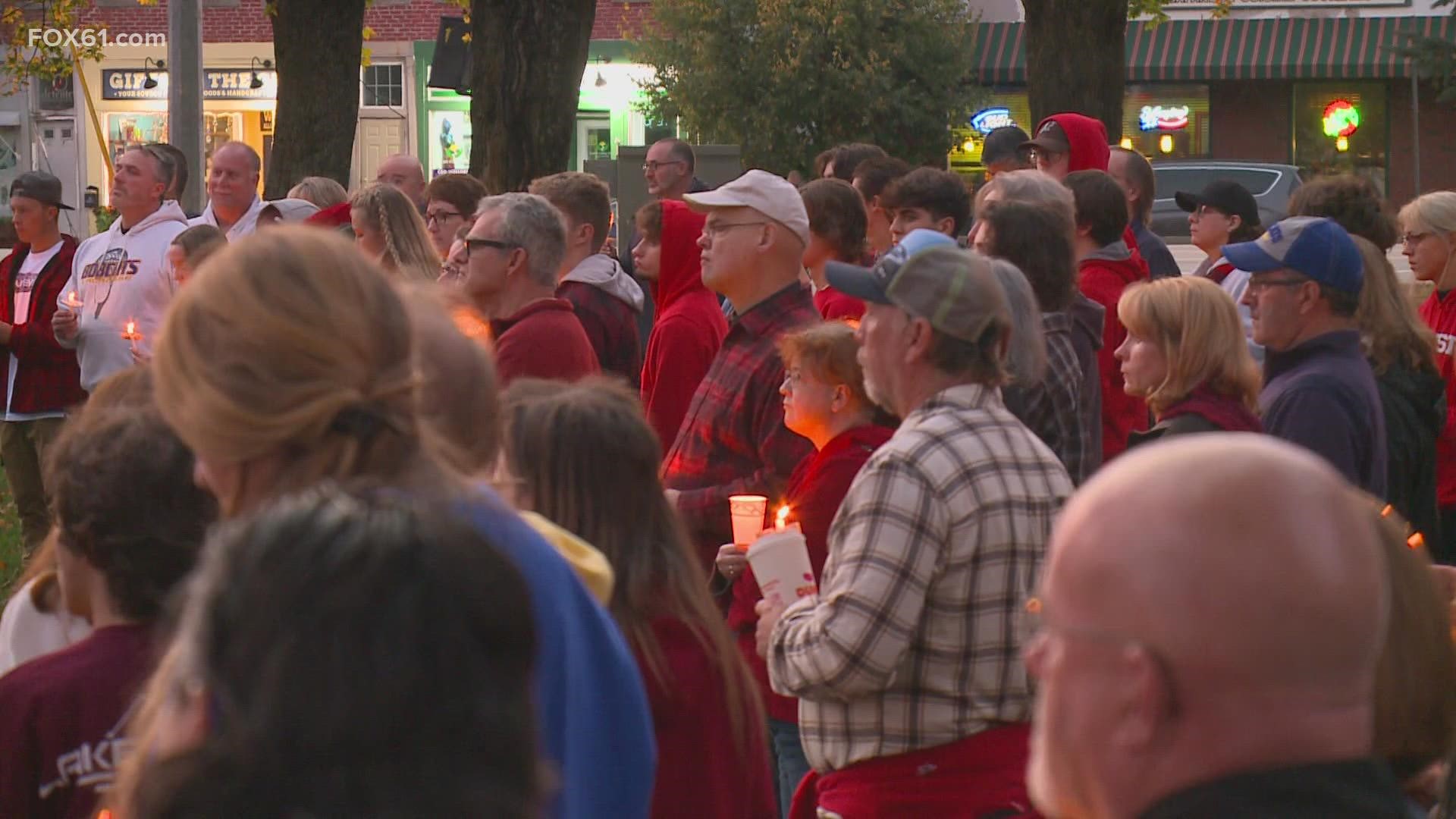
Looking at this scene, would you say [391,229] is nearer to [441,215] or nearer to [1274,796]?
[441,215]

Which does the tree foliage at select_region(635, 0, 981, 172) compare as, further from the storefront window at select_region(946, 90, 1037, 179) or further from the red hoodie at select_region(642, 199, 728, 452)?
the red hoodie at select_region(642, 199, 728, 452)

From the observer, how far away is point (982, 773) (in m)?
3.46

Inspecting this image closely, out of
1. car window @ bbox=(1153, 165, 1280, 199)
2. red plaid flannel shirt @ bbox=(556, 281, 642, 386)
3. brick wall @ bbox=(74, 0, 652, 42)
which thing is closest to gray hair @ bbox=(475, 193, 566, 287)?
red plaid flannel shirt @ bbox=(556, 281, 642, 386)

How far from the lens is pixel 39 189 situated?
990 cm

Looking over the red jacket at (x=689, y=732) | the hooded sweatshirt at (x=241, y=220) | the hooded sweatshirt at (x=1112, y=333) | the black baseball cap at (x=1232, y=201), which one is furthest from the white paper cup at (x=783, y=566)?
the hooded sweatshirt at (x=241, y=220)

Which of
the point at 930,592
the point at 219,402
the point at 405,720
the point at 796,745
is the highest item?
the point at 219,402

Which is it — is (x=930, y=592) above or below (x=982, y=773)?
above

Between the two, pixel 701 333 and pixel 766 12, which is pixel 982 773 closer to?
pixel 701 333

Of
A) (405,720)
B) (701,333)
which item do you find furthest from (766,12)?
(405,720)

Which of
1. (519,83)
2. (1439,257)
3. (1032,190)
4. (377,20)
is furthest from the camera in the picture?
(377,20)

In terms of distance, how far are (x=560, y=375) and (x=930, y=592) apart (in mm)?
2352

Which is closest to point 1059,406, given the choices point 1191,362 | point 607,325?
point 1191,362

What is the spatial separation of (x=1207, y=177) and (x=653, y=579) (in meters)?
23.2

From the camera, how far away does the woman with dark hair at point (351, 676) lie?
1402 millimetres
